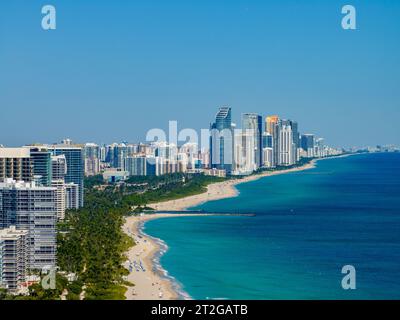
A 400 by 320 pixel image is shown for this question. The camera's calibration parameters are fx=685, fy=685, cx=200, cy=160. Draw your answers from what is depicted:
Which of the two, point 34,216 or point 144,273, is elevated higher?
point 34,216

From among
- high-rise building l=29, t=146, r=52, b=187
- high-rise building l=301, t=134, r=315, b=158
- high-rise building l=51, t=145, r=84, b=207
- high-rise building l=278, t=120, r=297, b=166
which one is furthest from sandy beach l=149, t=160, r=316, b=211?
high-rise building l=301, t=134, r=315, b=158

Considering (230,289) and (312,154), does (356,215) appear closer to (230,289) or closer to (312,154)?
(230,289)

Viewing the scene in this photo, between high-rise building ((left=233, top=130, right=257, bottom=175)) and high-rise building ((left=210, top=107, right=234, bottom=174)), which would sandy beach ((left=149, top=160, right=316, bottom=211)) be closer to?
high-rise building ((left=233, top=130, right=257, bottom=175))

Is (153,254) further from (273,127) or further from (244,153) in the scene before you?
(273,127)

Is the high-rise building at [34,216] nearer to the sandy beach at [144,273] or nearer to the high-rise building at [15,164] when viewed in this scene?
the sandy beach at [144,273]

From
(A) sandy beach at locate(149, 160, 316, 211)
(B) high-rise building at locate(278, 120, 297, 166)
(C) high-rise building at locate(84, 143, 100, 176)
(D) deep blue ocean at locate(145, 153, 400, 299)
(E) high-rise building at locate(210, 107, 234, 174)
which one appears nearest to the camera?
(D) deep blue ocean at locate(145, 153, 400, 299)

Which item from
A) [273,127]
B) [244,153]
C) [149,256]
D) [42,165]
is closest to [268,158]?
[273,127]
